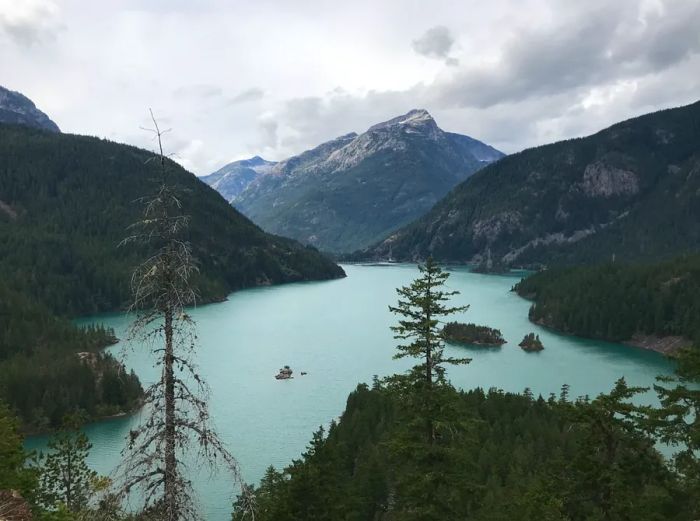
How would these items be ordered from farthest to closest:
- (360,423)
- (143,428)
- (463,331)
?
(463,331)
(360,423)
(143,428)

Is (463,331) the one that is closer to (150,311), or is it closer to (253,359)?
(253,359)

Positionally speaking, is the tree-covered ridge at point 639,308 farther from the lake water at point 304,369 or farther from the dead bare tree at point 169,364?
the dead bare tree at point 169,364

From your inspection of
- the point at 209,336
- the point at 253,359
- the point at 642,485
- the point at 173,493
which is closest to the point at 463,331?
the point at 253,359

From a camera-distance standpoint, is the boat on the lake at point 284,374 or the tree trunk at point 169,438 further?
the boat on the lake at point 284,374

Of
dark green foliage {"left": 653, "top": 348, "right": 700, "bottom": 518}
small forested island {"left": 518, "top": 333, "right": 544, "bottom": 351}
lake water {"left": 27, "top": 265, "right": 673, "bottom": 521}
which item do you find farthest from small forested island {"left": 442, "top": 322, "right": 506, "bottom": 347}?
dark green foliage {"left": 653, "top": 348, "right": 700, "bottom": 518}

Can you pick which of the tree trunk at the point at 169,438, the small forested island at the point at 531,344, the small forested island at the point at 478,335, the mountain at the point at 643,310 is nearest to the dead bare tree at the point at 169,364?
the tree trunk at the point at 169,438

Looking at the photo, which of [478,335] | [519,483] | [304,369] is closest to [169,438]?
[519,483]
